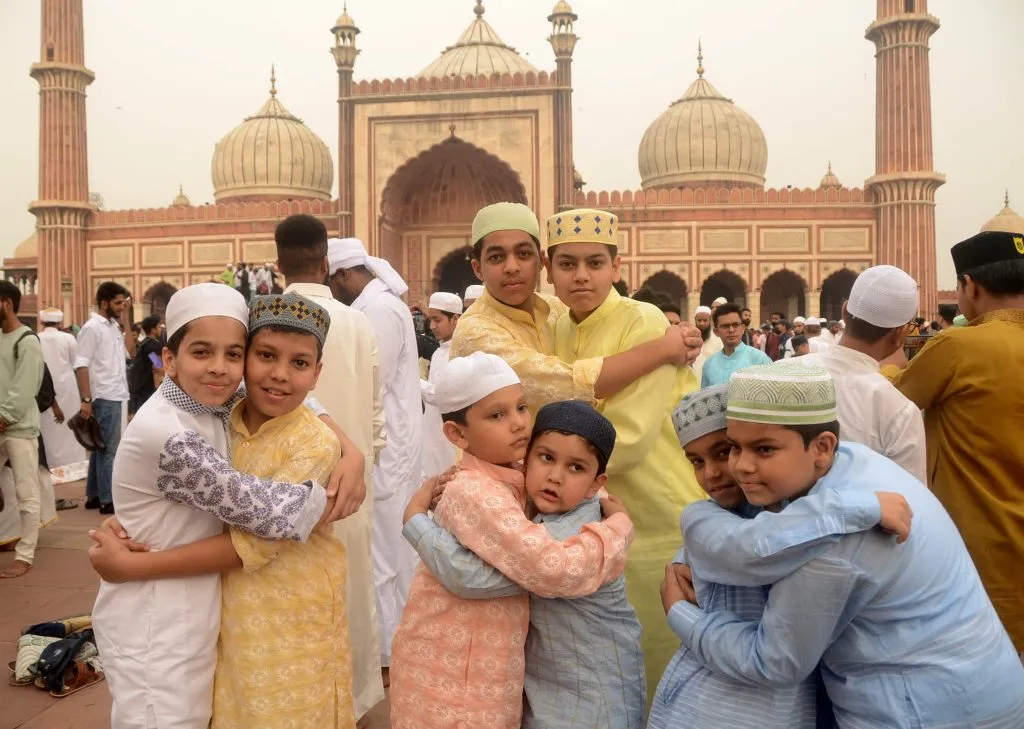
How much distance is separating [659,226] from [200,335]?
1874cm

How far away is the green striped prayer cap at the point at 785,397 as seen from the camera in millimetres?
1357

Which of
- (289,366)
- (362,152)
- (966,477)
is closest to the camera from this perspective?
(289,366)

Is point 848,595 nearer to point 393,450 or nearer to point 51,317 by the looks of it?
point 393,450

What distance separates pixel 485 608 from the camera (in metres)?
1.61

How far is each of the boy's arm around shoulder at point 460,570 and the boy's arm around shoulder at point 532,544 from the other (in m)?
0.02

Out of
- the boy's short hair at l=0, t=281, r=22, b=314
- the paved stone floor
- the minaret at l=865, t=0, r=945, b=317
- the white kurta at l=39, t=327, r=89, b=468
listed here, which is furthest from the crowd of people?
the minaret at l=865, t=0, r=945, b=317

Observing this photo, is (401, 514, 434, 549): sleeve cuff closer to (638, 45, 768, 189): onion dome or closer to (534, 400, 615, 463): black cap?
(534, 400, 615, 463): black cap

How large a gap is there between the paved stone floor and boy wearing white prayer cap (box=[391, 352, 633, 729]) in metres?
1.33

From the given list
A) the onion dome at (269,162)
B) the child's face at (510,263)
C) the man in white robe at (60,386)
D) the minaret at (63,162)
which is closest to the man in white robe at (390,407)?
the child's face at (510,263)

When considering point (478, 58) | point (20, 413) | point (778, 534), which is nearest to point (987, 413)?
point (778, 534)

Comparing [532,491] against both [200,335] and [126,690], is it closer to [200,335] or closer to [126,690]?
[200,335]

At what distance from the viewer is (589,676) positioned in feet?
5.25

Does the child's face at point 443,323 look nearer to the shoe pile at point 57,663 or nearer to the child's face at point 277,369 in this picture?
the shoe pile at point 57,663

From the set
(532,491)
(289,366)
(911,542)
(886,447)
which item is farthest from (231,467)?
(886,447)
